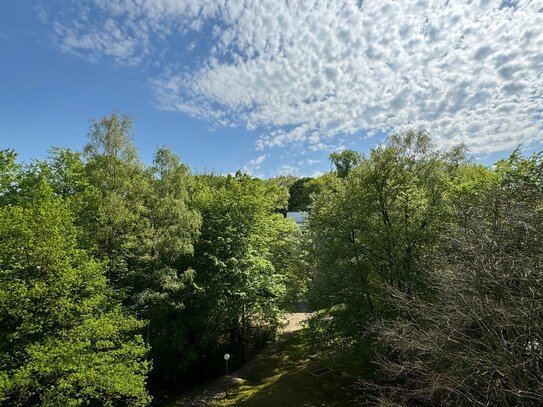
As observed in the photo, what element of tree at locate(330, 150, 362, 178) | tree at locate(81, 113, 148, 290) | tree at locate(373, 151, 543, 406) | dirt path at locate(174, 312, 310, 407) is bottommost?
dirt path at locate(174, 312, 310, 407)

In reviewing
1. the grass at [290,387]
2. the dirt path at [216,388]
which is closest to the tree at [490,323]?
the grass at [290,387]

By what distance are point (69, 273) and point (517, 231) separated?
15.7 metres

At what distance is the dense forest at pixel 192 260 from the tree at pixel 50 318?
68 millimetres

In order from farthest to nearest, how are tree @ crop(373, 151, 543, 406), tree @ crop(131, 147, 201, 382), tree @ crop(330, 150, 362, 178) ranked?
tree @ crop(330, 150, 362, 178) < tree @ crop(131, 147, 201, 382) < tree @ crop(373, 151, 543, 406)

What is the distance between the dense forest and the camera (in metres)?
12.5

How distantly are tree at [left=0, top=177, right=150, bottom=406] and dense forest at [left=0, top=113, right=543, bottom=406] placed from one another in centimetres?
7

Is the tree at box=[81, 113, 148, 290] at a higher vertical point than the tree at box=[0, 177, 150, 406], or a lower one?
higher

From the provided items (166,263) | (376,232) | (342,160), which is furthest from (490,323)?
(342,160)

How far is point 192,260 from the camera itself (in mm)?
20703

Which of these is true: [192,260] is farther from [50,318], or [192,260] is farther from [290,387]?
[290,387]

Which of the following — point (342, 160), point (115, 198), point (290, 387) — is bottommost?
point (290, 387)

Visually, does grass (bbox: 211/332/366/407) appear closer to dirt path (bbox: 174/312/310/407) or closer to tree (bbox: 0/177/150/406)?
dirt path (bbox: 174/312/310/407)

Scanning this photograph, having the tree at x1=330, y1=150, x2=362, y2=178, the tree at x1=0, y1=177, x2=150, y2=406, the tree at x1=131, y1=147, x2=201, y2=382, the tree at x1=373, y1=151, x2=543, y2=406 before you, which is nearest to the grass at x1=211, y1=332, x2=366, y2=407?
the tree at x1=131, y1=147, x2=201, y2=382

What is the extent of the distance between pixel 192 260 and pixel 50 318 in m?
8.58
